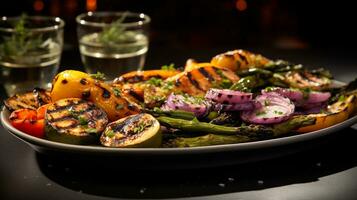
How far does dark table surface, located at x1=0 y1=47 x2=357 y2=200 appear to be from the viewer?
2197 mm

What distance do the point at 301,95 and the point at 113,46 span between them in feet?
4.67

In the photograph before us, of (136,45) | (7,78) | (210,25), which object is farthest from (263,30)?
(7,78)

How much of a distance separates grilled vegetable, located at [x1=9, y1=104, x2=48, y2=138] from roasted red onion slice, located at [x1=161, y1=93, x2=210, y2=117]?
45 cm

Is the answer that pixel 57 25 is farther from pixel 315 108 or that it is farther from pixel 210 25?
pixel 210 25

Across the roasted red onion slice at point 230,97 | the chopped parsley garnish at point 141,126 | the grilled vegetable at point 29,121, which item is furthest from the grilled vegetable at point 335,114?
the grilled vegetable at point 29,121

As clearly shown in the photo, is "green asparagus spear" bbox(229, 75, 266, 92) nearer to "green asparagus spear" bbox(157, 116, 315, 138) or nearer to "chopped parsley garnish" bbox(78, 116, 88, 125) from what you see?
"green asparagus spear" bbox(157, 116, 315, 138)

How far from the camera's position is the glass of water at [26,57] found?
11.6ft

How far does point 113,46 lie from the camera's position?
3811mm

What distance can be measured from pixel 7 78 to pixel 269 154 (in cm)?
172

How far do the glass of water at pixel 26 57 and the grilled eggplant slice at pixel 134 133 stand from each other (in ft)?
4.19

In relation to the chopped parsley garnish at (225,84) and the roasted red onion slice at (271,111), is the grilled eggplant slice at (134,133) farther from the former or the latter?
the chopped parsley garnish at (225,84)

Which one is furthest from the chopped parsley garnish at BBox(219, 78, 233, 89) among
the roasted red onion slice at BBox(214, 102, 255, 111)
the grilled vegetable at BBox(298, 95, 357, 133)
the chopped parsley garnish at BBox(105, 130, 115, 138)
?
the chopped parsley garnish at BBox(105, 130, 115, 138)

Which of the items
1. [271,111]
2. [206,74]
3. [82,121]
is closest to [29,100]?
[82,121]

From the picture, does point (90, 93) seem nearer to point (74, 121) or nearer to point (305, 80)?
point (74, 121)
